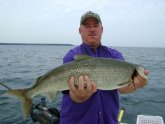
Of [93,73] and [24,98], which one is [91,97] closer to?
[93,73]

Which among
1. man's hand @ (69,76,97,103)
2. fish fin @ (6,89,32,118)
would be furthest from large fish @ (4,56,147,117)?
fish fin @ (6,89,32,118)

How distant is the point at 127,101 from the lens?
547 inches

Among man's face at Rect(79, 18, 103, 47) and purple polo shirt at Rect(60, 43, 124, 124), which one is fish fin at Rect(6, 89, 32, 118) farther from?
man's face at Rect(79, 18, 103, 47)

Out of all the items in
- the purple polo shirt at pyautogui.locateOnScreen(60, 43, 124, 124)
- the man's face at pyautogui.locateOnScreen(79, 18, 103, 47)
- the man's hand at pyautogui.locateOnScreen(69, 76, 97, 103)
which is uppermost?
the man's face at pyautogui.locateOnScreen(79, 18, 103, 47)

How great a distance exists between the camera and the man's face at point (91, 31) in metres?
4.44

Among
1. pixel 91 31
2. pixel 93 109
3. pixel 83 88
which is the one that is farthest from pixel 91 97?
pixel 91 31

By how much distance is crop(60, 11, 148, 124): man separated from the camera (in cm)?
404

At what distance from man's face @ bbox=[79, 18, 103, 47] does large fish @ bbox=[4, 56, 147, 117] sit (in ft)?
1.83

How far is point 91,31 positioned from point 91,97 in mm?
1092

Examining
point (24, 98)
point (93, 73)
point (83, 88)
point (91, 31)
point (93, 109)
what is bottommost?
point (93, 109)

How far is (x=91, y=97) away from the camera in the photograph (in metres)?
4.22

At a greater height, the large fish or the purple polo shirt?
the large fish

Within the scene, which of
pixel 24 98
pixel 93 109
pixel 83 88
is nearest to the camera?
pixel 83 88

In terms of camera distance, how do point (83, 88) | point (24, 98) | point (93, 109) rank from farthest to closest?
point (24, 98), point (93, 109), point (83, 88)
